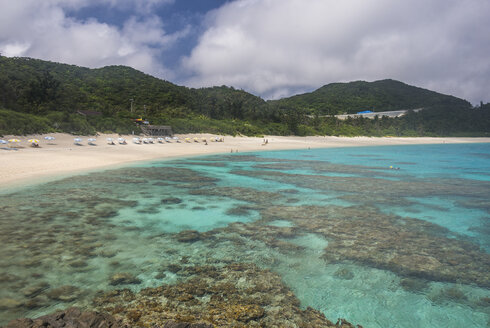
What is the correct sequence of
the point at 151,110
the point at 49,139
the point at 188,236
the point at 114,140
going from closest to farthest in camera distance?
the point at 188,236 → the point at 49,139 → the point at 114,140 → the point at 151,110

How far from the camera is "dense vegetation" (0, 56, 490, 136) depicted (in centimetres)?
3841

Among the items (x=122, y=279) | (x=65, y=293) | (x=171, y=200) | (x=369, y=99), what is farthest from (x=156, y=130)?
(x=369, y=99)

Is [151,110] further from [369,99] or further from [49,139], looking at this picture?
[369,99]

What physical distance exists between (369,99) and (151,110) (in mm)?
121138

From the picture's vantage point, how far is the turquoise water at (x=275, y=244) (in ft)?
15.9

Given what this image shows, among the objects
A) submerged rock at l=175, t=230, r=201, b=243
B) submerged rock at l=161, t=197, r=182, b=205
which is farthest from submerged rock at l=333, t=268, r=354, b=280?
submerged rock at l=161, t=197, r=182, b=205

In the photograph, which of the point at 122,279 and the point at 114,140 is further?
the point at 114,140

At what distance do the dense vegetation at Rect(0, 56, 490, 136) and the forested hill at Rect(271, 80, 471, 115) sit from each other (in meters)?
1.35


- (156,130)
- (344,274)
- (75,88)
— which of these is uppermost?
(75,88)

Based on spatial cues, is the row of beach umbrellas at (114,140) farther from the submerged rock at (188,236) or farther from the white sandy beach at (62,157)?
the submerged rock at (188,236)

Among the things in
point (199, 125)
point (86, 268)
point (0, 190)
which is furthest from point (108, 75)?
point (86, 268)

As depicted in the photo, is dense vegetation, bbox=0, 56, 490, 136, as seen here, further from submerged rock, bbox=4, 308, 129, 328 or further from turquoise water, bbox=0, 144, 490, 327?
submerged rock, bbox=4, 308, 129, 328

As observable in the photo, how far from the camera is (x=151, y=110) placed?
2611 inches

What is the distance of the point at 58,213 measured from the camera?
9.24 metres
